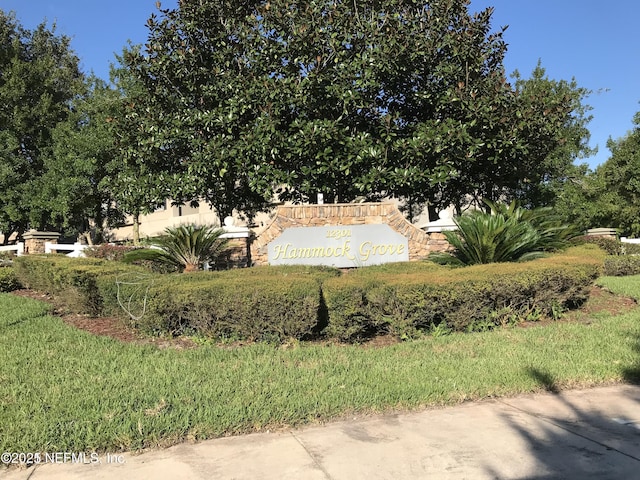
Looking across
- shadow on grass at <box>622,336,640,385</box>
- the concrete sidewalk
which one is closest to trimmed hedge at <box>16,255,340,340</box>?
the concrete sidewalk

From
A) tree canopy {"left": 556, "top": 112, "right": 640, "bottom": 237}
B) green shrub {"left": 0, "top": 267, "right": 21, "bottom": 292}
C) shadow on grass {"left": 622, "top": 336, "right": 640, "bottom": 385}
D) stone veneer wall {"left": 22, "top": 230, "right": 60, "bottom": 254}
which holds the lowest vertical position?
shadow on grass {"left": 622, "top": 336, "right": 640, "bottom": 385}

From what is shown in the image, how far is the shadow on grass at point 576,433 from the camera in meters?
3.08

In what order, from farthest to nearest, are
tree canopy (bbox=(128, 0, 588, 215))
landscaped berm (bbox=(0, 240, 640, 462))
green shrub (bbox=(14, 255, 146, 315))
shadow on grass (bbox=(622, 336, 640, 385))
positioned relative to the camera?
tree canopy (bbox=(128, 0, 588, 215)) < green shrub (bbox=(14, 255, 146, 315)) < shadow on grass (bbox=(622, 336, 640, 385)) < landscaped berm (bbox=(0, 240, 640, 462))

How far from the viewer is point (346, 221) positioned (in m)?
10.2

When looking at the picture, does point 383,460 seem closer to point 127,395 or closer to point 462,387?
point 462,387

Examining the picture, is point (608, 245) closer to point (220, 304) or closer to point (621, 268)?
point (621, 268)

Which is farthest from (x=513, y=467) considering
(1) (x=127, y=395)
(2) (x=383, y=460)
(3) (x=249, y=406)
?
(1) (x=127, y=395)

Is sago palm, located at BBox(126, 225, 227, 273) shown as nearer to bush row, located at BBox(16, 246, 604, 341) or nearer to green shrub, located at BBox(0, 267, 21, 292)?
bush row, located at BBox(16, 246, 604, 341)

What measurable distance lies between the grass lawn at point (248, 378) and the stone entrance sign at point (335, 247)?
3.93 m

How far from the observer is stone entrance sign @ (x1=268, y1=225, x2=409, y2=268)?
9.96 m

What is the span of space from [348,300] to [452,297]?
1.33 metres

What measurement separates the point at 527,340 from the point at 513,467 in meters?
3.08

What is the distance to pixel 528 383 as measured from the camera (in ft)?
14.9

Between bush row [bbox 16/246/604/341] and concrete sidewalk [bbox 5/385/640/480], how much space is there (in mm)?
2173
